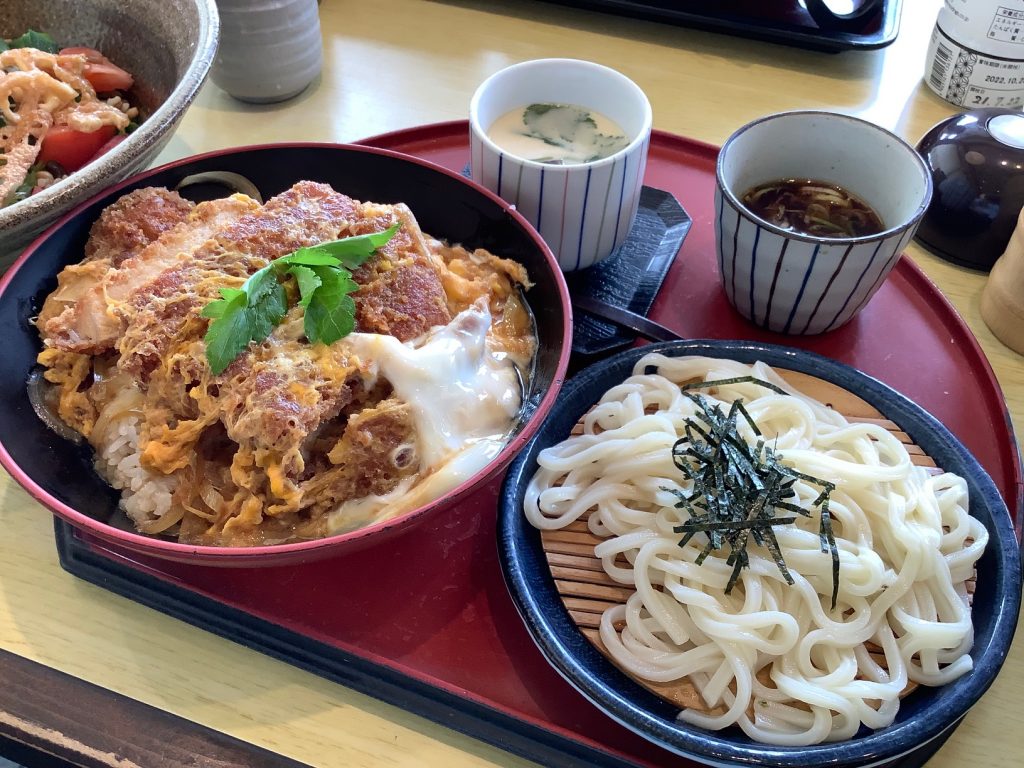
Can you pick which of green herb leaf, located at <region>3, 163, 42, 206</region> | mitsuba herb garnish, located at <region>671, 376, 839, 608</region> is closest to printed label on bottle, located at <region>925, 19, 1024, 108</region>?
mitsuba herb garnish, located at <region>671, 376, 839, 608</region>

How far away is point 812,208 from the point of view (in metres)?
1.64

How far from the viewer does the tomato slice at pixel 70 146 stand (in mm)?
1562

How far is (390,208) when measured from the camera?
1.37 metres

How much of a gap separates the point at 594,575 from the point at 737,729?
0.98ft

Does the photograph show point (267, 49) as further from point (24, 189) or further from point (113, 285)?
point (113, 285)

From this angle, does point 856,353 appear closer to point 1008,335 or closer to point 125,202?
point 1008,335

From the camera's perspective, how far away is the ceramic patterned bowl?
1310 mm

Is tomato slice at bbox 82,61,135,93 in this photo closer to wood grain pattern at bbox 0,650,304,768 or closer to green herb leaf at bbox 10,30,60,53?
green herb leaf at bbox 10,30,60,53

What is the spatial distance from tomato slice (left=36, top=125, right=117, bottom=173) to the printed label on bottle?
6.77ft

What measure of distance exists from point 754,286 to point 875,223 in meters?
0.30

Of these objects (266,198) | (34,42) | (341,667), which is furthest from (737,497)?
(34,42)

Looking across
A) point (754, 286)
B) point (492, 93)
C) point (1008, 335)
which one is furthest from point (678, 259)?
point (1008, 335)

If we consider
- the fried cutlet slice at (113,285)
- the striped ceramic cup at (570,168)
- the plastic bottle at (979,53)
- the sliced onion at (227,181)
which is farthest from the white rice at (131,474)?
the plastic bottle at (979,53)

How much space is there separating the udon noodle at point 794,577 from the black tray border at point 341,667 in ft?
0.42
